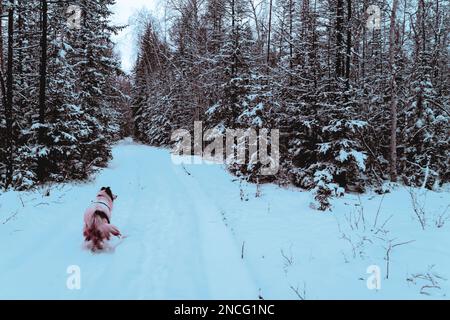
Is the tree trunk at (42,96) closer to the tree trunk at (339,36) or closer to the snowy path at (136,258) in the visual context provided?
the snowy path at (136,258)

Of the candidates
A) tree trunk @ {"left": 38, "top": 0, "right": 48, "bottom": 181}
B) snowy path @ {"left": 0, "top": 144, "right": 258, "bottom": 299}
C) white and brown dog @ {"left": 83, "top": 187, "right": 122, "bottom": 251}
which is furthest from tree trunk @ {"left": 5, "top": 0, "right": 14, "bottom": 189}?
white and brown dog @ {"left": 83, "top": 187, "right": 122, "bottom": 251}

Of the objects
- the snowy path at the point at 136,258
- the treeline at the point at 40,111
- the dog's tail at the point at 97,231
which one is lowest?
the snowy path at the point at 136,258

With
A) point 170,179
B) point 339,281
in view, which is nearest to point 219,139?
point 170,179

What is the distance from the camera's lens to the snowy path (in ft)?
14.0

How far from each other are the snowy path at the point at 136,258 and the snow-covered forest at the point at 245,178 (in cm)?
4

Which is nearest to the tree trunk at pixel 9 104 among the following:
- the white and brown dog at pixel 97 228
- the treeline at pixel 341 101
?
the white and brown dog at pixel 97 228

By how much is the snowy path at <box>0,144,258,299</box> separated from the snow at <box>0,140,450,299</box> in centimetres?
2

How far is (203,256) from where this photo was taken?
541cm

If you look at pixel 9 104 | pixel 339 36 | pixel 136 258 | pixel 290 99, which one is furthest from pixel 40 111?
pixel 339 36

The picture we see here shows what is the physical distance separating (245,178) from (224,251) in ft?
26.7

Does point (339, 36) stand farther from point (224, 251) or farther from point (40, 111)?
point (40, 111)

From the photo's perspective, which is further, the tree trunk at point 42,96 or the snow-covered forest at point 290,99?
the tree trunk at point 42,96

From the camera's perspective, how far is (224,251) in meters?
5.66

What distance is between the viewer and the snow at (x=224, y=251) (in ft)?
14.1
